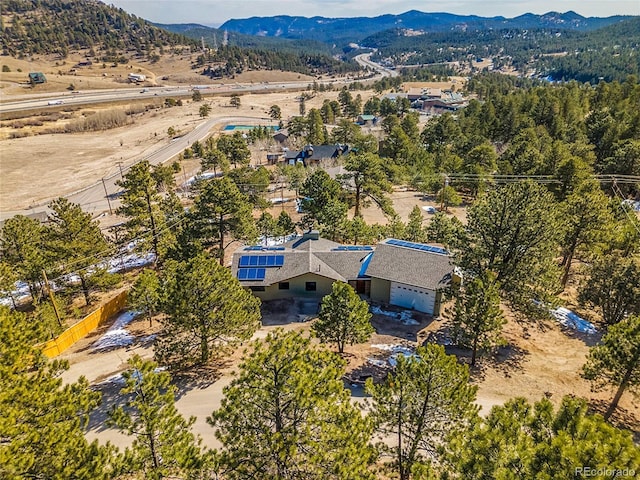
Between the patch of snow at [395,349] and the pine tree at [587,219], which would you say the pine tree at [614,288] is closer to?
the pine tree at [587,219]

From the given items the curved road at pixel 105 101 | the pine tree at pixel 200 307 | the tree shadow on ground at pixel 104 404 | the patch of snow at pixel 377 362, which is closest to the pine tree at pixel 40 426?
the tree shadow on ground at pixel 104 404

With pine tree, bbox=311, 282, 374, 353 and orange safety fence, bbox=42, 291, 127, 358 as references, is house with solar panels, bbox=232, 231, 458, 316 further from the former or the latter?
orange safety fence, bbox=42, 291, 127, 358

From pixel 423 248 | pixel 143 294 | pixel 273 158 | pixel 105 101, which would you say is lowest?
pixel 273 158

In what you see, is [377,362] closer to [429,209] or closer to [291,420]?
[291,420]

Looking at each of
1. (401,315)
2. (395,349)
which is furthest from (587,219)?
(395,349)

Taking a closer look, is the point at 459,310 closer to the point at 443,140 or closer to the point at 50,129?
the point at 443,140

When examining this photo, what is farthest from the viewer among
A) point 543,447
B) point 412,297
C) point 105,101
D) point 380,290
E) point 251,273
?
point 105,101

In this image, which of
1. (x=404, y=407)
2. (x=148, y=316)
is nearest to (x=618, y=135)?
(x=404, y=407)
